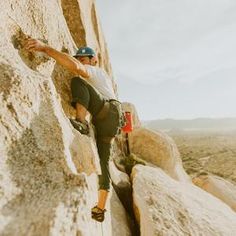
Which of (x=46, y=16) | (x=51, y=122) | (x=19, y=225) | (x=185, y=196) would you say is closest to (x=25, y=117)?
(x=51, y=122)

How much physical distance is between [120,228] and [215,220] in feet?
9.86

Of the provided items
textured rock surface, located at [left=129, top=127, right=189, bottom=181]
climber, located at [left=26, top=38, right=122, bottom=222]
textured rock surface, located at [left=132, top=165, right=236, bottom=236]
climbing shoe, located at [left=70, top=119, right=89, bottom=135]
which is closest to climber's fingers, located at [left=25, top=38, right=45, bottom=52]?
climber, located at [left=26, top=38, right=122, bottom=222]

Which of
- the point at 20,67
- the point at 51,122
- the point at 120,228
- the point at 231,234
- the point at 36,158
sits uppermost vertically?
the point at 20,67

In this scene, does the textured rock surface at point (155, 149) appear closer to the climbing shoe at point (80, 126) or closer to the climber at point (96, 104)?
the climber at point (96, 104)

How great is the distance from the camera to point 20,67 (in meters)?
5.38

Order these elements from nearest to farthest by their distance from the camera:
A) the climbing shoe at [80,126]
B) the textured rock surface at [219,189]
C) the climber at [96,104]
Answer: the climber at [96,104] → the climbing shoe at [80,126] → the textured rock surface at [219,189]

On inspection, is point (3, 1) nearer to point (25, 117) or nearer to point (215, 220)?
point (25, 117)

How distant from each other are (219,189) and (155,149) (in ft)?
13.1

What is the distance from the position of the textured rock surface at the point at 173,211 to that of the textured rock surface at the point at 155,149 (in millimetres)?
6045

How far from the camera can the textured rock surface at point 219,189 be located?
1686cm

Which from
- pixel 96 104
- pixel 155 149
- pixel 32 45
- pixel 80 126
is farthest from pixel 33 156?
pixel 155 149

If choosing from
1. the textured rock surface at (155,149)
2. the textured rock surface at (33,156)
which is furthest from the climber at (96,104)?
the textured rock surface at (155,149)

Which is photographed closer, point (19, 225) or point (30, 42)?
point (19, 225)

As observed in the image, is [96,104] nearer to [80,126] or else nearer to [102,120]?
[102,120]
